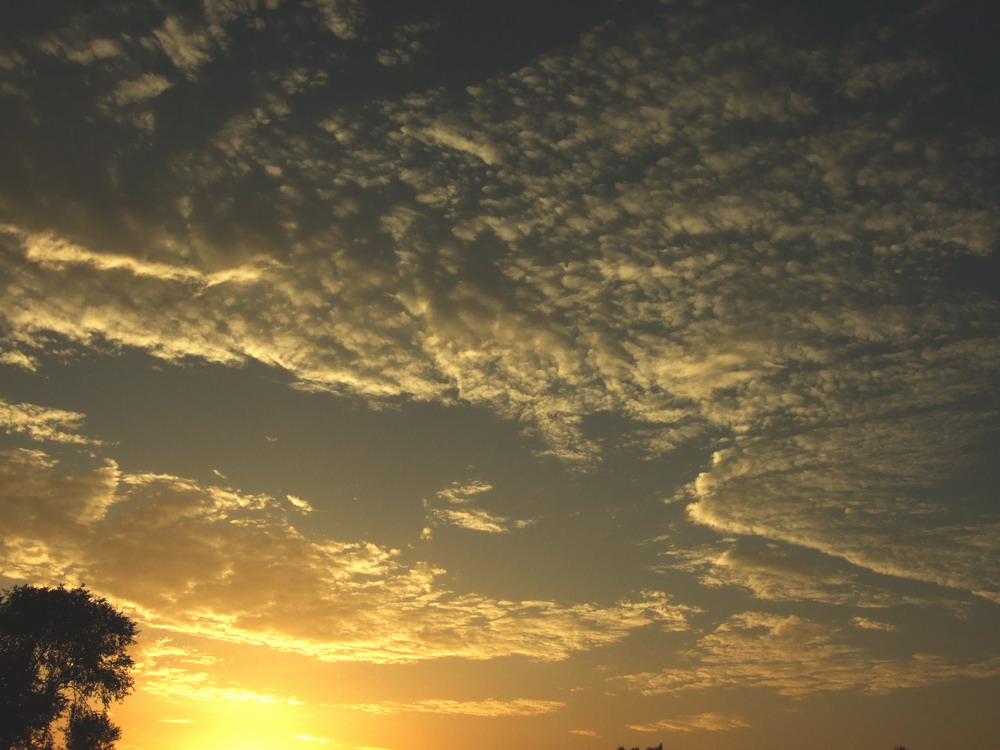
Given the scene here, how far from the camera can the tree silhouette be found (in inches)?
2298

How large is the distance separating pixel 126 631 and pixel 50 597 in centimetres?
735

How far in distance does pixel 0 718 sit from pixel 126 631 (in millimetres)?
11338

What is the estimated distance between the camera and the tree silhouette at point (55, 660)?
191 feet

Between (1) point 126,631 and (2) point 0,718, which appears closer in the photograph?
(2) point 0,718

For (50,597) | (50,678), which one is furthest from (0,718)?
(50,597)

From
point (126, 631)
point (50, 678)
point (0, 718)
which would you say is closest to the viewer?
point (0, 718)

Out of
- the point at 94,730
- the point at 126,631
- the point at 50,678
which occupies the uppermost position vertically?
the point at 126,631

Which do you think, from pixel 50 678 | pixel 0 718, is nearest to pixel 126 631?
pixel 50 678

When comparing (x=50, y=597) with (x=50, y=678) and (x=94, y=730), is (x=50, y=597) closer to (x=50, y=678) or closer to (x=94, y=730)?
(x=50, y=678)

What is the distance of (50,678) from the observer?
200ft

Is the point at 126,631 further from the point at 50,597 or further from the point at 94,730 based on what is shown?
the point at 94,730

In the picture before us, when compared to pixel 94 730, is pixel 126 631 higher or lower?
higher

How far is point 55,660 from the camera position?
61.9 metres

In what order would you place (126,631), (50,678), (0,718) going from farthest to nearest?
(126,631)
(50,678)
(0,718)
